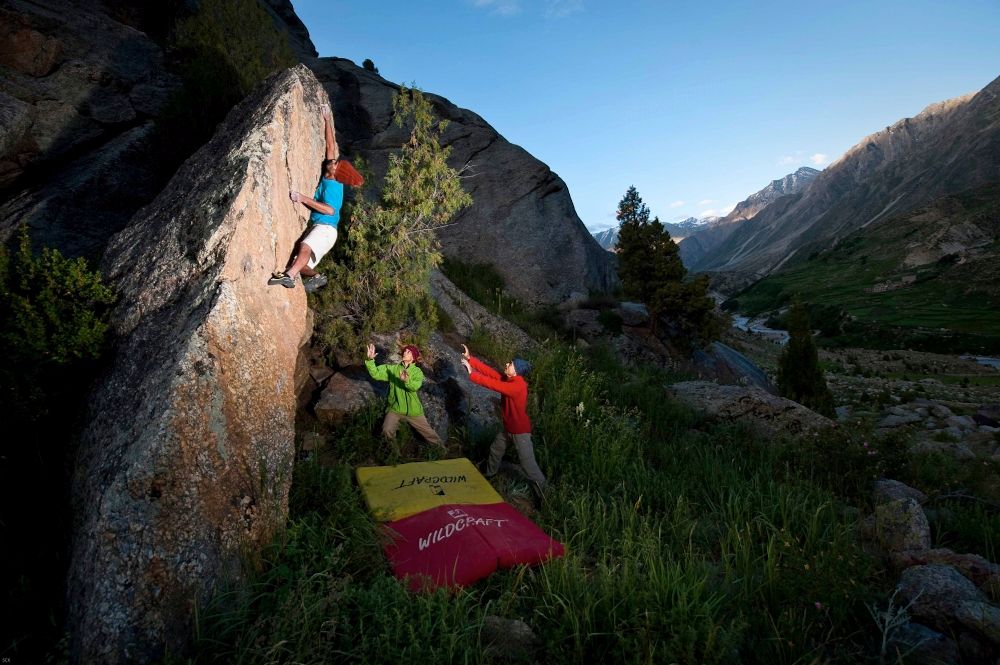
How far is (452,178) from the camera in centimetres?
809

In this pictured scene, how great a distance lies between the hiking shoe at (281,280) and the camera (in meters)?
5.59

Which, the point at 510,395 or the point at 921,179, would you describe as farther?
the point at 921,179

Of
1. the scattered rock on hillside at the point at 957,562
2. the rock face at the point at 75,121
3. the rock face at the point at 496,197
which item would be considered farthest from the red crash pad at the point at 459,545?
the rock face at the point at 496,197

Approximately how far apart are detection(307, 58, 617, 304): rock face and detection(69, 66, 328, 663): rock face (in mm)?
12206

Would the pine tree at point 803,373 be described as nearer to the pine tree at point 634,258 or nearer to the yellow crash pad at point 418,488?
the pine tree at point 634,258

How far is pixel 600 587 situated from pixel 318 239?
5369mm

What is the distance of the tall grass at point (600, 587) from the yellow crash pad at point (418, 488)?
239 mm

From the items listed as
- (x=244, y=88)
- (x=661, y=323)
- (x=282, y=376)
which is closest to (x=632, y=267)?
(x=661, y=323)

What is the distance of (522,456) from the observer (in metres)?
6.36

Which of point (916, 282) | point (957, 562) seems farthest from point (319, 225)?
point (916, 282)

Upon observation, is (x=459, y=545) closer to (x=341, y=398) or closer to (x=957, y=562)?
(x=341, y=398)

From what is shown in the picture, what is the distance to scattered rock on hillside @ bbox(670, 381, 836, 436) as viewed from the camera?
8852 millimetres

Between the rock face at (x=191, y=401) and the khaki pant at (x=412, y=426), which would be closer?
the rock face at (x=191, y=401)

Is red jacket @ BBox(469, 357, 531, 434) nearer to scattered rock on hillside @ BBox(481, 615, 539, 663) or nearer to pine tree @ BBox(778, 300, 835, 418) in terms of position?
scattered rock on hillside @ BBox(481, 615, 539, 663)
